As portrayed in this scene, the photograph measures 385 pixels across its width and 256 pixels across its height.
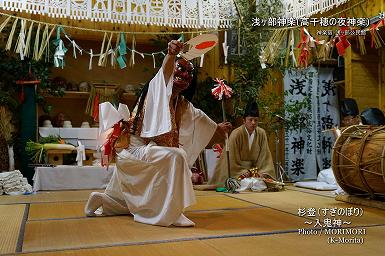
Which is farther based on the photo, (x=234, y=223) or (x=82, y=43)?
(x=82, y=43)

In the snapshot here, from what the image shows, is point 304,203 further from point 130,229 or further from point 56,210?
point 56,210

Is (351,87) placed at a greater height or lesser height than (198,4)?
lesser

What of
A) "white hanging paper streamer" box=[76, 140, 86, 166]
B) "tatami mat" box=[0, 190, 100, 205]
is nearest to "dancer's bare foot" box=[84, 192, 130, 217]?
"tatami mat" box=[0, 190, 100, 205]

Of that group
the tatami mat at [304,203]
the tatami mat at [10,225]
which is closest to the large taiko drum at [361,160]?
the tatami mat at [304,203]

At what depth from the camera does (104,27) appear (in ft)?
23.7

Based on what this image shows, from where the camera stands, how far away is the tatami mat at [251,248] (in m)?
2.08

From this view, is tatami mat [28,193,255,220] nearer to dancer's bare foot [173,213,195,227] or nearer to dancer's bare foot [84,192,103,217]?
dancer's bare foot [84,192,103,217]

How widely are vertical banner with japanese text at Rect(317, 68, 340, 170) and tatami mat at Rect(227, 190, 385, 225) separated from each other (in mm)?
2496

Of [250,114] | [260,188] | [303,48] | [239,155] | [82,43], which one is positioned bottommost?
[260,188]

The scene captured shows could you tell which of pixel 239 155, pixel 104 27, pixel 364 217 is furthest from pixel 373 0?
pixel 104 27

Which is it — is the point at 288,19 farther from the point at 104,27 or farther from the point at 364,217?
the point at 104,27

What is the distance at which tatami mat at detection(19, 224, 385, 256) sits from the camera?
208 cm

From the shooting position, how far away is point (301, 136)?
23.7 ft

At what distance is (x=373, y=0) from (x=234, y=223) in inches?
172
